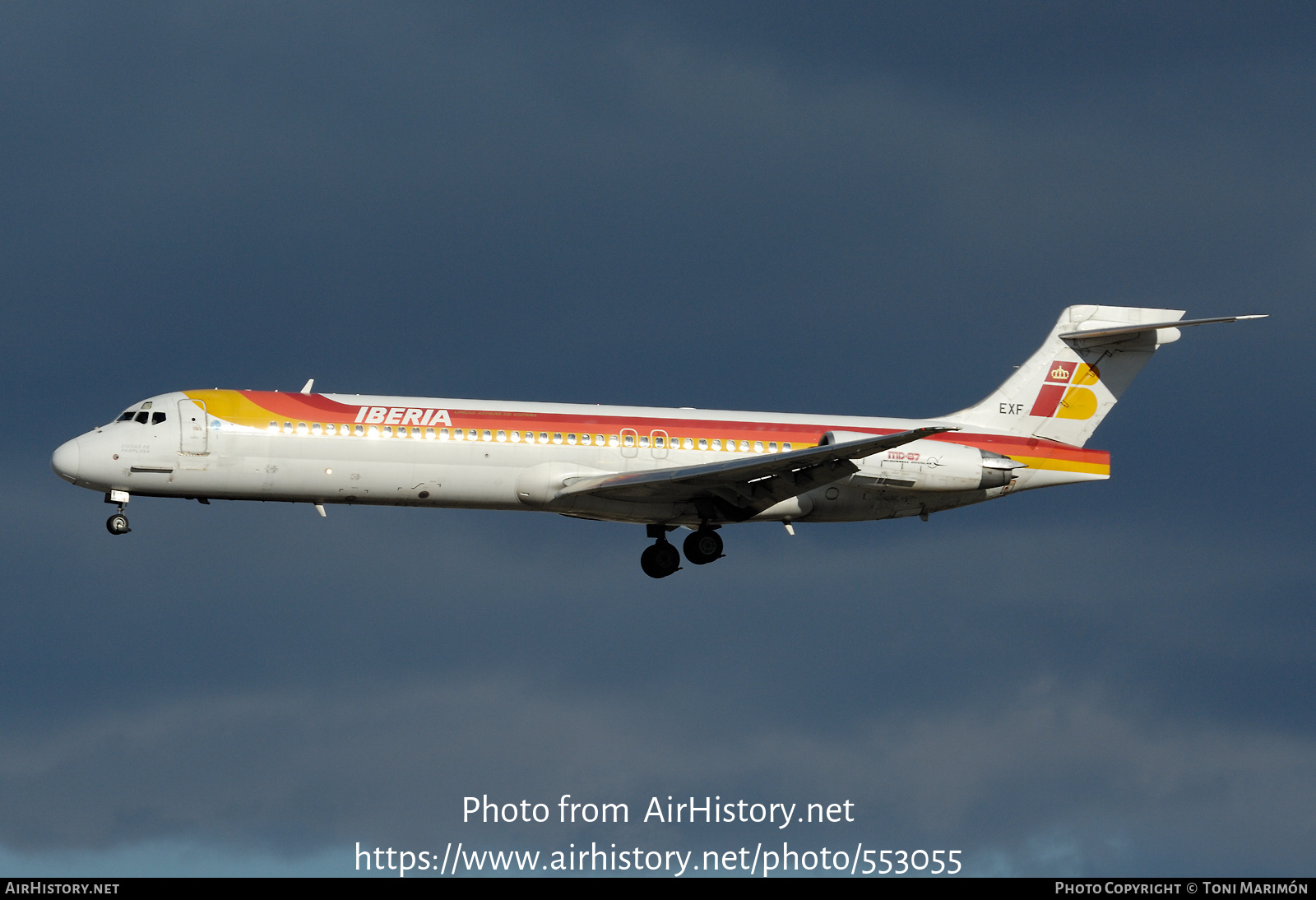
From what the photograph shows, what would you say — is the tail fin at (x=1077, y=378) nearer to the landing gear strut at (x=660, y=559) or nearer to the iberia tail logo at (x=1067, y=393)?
the iberia tail logo at (x=1067, y=393)

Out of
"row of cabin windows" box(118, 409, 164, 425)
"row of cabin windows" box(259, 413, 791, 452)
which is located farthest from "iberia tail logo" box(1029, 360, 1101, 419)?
"row of cabin windows" box(118, 409, 164, 425)

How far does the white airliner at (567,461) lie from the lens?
3803 cm

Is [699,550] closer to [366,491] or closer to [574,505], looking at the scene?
[574,505]

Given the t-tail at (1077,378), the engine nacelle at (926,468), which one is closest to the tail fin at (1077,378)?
the t-tail at (1077,378)

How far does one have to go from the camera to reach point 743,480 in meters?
38.8

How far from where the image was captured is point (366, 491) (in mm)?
38562

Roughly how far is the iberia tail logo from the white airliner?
114 cm

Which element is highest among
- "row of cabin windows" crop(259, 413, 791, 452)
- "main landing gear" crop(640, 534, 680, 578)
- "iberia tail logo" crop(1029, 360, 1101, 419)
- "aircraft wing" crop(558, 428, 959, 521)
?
"iberia tail logo" crop(1029, 360, 1101, 419)

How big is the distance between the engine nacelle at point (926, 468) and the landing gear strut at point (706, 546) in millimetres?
3814

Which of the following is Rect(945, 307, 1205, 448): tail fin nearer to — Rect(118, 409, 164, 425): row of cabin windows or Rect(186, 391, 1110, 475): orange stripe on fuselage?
Rect(186, 391, 1110, 475): orange stripe on fuselage

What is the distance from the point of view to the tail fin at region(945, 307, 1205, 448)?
1721 inches

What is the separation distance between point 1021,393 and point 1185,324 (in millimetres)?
4611

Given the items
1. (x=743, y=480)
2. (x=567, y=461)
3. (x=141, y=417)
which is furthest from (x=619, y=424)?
(x=141, y=417)

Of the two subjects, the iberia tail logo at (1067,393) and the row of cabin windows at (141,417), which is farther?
the iberia tail logo at (1067,393)
